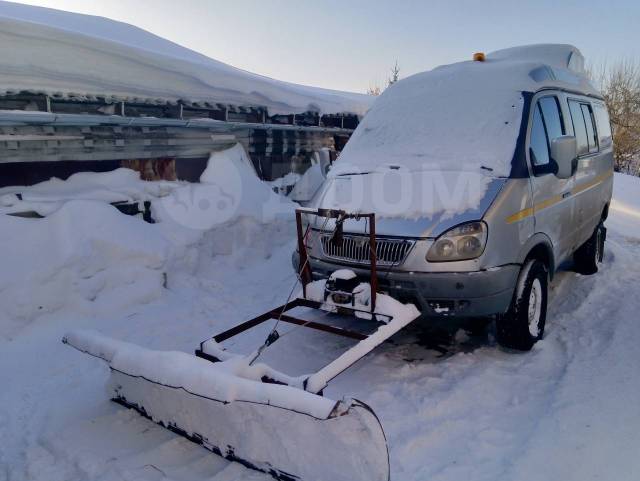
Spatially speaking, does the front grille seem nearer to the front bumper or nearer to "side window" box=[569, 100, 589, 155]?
the front bumper

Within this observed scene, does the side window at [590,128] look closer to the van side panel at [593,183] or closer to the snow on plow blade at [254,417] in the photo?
the van side panel at [593,183]

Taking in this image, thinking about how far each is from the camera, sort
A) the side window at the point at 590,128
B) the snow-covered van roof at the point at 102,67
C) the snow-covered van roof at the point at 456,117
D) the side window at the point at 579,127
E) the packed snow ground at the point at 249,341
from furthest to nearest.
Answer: the side window at the point at 590,128 → the side window at the point at 579,127 → the snow-covered van roof at the point at 102,67 → the snow-covered van roof at the point at 456,117 → the packed snow ground at the point at 249,341

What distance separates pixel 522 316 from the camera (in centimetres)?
394

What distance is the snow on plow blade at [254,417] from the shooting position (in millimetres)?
2287

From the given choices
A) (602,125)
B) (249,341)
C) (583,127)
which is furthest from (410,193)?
(602,125)

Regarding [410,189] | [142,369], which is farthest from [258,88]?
[142,369]

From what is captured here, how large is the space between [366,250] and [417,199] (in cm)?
59

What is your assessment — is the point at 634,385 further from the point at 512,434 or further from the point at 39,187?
the point at 39,187

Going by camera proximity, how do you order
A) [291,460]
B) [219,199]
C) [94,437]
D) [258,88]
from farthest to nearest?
[258,88]
[219,199]
[94,437]
[291,460]

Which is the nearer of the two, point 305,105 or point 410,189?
point 410,189

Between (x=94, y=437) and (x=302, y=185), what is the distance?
6.36 m

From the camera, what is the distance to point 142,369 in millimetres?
2781

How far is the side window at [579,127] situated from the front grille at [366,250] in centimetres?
270

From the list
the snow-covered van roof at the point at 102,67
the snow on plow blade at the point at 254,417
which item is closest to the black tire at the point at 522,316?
the snow on plow blade at the point at 254,417
